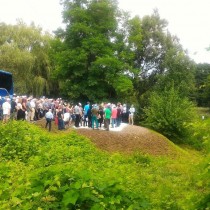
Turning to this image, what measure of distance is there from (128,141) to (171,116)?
828 cm

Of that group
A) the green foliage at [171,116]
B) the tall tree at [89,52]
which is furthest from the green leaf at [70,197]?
the tall tree at [89,52]

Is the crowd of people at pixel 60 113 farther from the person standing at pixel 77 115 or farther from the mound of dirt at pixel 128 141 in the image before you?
the mound of dirt at pixel 128 141

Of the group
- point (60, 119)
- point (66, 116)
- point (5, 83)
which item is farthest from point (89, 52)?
point (60, 119)

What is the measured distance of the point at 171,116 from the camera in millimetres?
36469

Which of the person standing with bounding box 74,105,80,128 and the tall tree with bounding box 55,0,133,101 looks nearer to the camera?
the person standing with bounding box 74,105,80,128

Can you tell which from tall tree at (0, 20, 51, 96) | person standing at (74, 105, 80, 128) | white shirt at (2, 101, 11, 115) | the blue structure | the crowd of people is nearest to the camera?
white shirt at (2, 101, 11, 115)

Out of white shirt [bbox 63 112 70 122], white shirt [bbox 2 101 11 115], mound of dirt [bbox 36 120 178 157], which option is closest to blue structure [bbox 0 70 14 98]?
mound of dirt [bbox 36 120 178 157]

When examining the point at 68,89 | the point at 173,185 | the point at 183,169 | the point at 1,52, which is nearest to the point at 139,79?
the point at 68,89

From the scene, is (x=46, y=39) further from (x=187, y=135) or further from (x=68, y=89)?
(x=187, y=135)

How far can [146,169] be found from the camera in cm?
2239

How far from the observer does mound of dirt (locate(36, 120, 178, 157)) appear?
27.6 metres

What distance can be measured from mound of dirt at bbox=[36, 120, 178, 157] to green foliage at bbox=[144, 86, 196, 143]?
4.44 meters

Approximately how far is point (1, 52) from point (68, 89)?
7890 mm

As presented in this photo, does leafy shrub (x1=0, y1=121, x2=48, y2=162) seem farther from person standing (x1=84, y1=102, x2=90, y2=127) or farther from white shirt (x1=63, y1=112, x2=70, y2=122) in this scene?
person standing (x1=84, y1=102, x2=90, y2=127)
